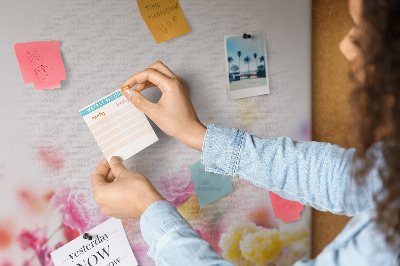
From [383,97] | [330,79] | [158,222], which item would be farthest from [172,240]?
[330,79]

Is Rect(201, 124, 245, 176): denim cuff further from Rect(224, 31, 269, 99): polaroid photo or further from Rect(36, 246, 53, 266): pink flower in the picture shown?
Rect(36, 246, 53, 266): pink flower

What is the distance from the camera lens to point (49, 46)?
644mm

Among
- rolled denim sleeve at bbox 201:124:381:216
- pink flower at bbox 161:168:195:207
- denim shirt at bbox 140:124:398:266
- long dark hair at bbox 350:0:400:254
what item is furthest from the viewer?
pink flower at bbox 161:168:195:207

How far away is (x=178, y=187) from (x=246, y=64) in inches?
12.2

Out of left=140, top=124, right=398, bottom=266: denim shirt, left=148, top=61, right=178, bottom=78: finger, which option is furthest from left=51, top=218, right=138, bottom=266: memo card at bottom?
left=148, top=61, right=178, bottom=78: finger

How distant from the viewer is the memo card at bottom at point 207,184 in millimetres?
758

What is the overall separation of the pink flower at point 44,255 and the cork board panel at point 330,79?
630mm

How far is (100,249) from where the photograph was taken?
2.33ft

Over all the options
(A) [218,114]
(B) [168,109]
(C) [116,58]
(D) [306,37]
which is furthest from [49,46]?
(D) [306,37]

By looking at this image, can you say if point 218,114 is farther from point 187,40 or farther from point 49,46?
point 49,46

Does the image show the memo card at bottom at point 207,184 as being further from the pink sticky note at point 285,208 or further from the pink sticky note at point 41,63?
the pink sticky note at point 41,63

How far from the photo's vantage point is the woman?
39 centimetres

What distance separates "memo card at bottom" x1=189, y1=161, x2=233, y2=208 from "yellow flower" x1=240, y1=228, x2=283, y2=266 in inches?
5.2

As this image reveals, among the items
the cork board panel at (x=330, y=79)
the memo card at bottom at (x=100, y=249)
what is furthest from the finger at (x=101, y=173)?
the cork board panel at (x=330, y=79)
